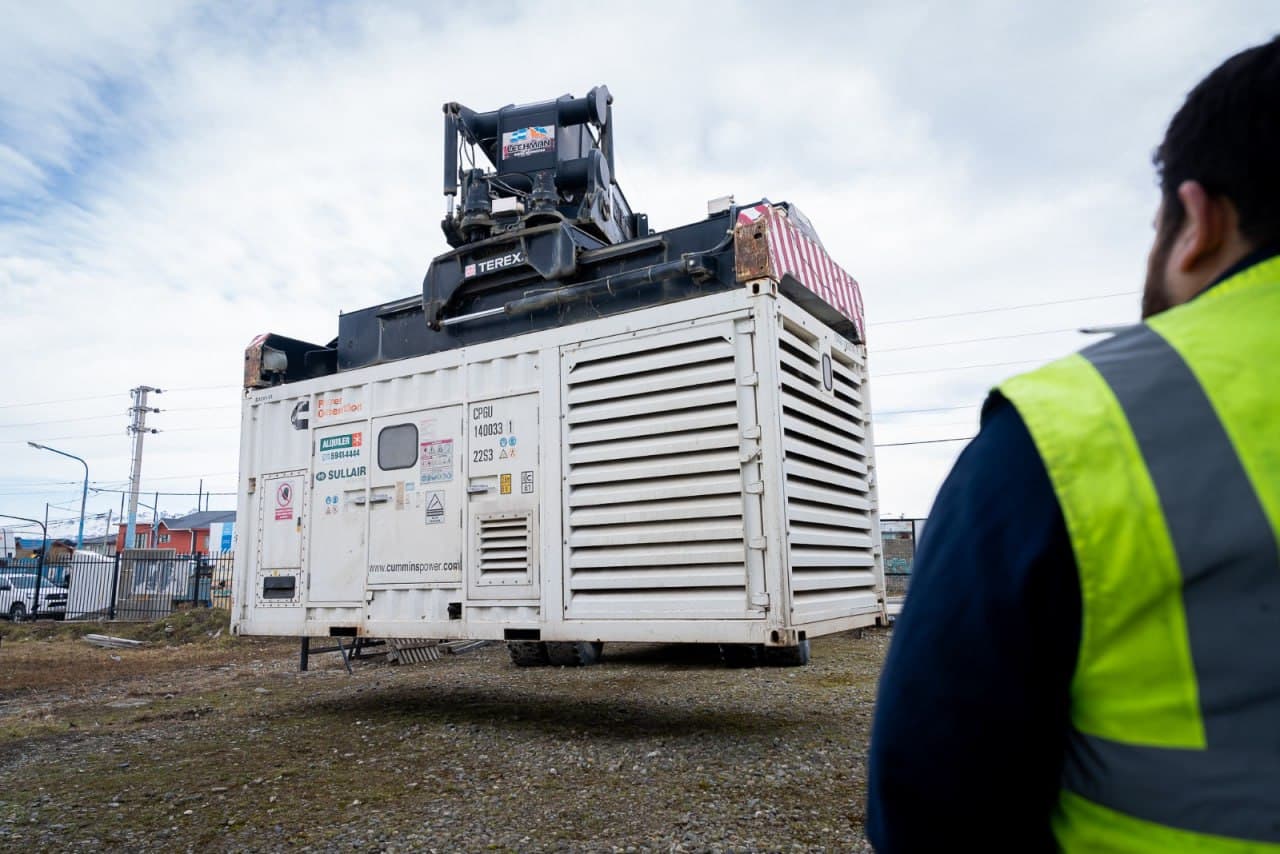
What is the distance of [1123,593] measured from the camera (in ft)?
2.77

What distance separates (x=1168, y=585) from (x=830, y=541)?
515 centimetres

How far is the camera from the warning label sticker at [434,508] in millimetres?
6535

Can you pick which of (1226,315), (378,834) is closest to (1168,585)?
(1226,315)

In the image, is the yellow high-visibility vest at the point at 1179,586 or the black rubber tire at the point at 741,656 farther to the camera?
the black rubber tire at the point at 741,656

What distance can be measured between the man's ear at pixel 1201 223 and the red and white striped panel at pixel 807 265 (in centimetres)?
445

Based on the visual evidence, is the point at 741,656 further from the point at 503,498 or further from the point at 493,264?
the point at 493,264

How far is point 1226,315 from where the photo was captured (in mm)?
929

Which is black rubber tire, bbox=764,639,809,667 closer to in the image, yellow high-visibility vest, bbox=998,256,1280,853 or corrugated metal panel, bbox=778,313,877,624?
corrugated metal panel, bbox=778,313,877,624

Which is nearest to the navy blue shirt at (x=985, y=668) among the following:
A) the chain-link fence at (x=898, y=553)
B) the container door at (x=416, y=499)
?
the container door at (x=416, y=499)

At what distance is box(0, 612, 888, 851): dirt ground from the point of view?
4.06 metres

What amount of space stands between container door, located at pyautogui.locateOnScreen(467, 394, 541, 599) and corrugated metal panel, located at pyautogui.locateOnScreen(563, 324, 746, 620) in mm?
352

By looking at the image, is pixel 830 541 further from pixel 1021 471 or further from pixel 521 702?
pixel 1021 471

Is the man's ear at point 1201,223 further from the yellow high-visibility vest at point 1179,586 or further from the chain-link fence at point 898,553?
the chain-link fence at point 898,553

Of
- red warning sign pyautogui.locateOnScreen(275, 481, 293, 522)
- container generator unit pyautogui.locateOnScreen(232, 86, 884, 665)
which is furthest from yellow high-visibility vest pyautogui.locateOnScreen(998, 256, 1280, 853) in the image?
red warning sign pyautogui.locateOnScreen(275, 481, 293, 522)
